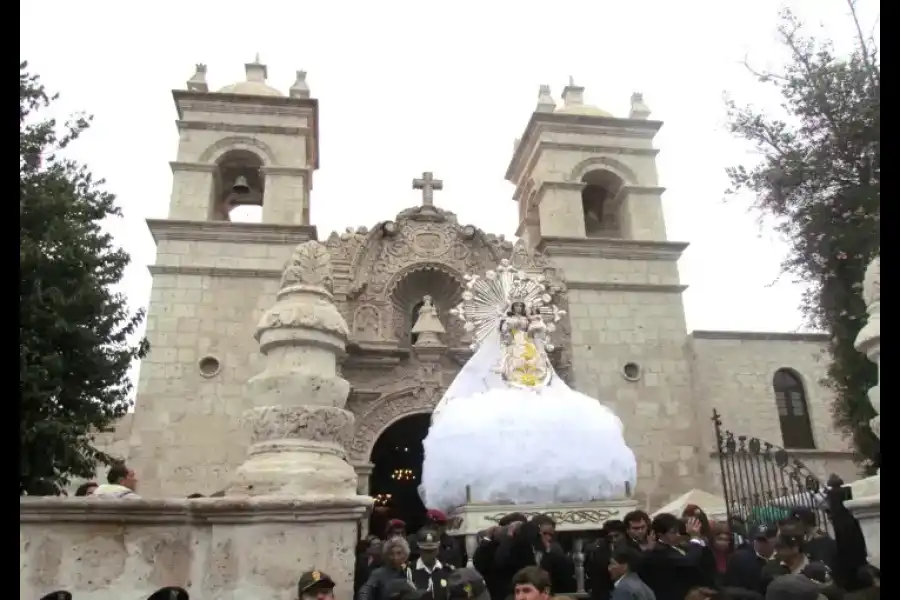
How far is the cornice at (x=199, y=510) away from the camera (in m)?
5.18

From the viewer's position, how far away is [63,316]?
1116 cm

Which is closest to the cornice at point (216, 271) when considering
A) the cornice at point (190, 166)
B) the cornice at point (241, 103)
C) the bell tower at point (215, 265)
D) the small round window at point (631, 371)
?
the bell tower at point (215, 265)

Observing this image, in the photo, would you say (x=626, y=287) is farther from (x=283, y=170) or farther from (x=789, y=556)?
(x=789, y=556)

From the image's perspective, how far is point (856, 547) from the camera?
5.83m

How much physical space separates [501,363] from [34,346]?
7181mm

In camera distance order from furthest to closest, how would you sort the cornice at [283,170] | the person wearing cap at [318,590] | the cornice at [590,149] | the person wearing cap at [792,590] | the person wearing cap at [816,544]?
the cornice at [590,149]
the cornice at [283,170]
the person wearing cap at [816,544]
the person wearing cap at [318,590]
the person wearing cap at [792,590]

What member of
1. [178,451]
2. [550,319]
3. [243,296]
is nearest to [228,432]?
[178,451]

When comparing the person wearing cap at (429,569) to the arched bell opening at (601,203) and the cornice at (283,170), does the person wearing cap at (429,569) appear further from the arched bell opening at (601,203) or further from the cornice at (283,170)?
the arched bell opening at (601,203)

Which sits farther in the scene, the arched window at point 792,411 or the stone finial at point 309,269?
the arched window at point 792,411

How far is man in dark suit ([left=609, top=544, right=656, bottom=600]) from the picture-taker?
469 centimetres

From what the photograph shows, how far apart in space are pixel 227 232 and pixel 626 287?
9.88 m

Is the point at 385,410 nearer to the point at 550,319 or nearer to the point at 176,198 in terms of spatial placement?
the point at 550,319

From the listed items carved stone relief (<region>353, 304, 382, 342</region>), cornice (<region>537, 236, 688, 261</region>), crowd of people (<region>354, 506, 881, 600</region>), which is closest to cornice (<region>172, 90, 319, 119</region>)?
carved stone relief (<region>353, 304, 382, 342</region>)

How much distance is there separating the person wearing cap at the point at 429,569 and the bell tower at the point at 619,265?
11.4 metres
